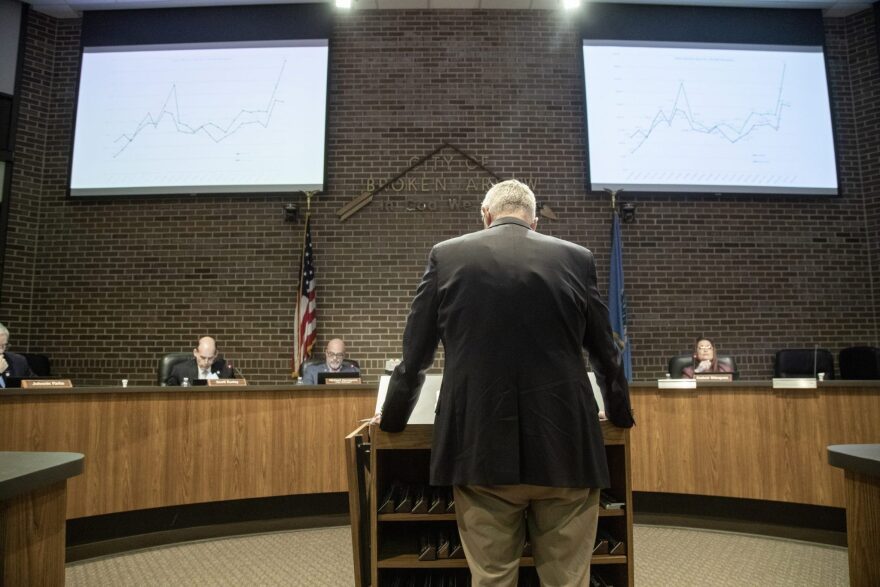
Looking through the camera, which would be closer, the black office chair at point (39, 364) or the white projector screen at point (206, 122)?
the black office chair at point (39, 364)

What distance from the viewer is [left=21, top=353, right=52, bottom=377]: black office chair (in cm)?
550

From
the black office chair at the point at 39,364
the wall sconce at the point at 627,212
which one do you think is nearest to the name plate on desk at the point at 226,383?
Answer: the black office chair at the point at 39,364

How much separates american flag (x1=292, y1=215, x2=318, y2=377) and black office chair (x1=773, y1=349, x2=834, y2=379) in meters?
4.95

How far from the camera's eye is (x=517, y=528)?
1.52 m

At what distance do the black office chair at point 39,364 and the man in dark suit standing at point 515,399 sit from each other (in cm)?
564

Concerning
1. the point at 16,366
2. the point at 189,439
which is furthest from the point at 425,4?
the point at 16,366

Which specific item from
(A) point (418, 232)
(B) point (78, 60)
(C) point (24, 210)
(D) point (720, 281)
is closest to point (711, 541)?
(D) point (720, 281)

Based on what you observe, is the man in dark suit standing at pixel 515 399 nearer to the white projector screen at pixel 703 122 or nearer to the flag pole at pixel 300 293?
the flag pole at pixel 300 293

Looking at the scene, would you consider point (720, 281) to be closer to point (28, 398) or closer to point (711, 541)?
point (711, 541)

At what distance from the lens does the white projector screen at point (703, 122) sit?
598cm

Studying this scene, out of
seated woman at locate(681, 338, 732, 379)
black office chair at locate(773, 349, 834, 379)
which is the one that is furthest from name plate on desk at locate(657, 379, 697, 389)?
black office chair at locate(773, 349, 834, 379)

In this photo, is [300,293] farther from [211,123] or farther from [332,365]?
[211,123]

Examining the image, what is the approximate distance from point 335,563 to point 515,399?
7.32 ft

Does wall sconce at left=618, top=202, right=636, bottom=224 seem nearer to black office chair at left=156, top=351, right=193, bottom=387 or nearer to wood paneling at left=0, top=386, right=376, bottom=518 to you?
wood paneling at left=0, top=386, right=376, bottom=518
